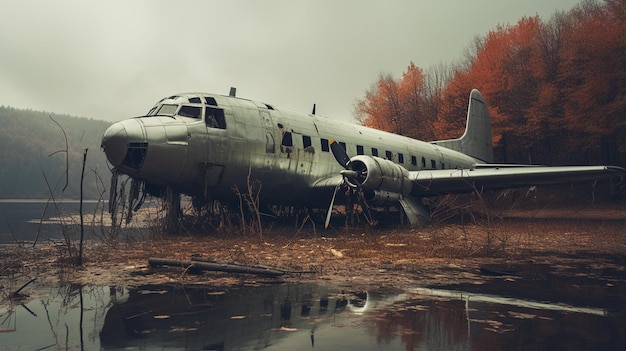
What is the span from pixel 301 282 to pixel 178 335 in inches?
113

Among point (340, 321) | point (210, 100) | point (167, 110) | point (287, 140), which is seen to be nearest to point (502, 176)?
point (287, 140)

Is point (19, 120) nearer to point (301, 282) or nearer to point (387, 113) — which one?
point (387, 113)

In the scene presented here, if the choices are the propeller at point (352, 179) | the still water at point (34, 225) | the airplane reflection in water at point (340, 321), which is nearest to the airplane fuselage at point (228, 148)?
the propeller at point (352, 179)

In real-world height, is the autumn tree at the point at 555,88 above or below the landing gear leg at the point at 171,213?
above

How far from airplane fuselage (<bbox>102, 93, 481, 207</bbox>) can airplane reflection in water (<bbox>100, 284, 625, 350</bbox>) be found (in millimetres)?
6346

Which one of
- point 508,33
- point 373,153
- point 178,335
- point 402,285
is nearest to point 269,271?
point 402,285

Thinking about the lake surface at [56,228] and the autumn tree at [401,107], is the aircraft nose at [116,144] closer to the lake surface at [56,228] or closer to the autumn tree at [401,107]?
the lake surface at [56,228]

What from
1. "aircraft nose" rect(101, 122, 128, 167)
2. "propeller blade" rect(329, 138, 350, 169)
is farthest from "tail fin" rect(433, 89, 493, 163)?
"aircraft nose" rect(101, 122, 128, 167)

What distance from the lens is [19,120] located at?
16788cm

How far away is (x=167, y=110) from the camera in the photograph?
12.9m

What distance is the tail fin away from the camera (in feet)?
89.6

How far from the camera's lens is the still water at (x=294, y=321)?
12.5ft

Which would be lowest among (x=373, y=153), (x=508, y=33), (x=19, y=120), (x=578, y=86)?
(x=373, y=153)

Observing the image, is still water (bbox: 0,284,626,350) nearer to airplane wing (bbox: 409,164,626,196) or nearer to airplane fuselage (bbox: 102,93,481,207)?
airplane fuselage (bbox: 102,93,481,207)
